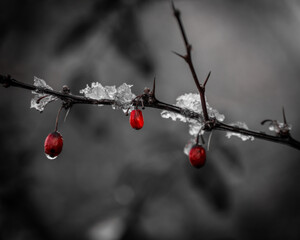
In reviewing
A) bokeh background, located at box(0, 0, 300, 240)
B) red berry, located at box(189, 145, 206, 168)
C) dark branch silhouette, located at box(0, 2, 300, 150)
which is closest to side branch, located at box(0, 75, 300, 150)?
dark branch silhouette, located at box(0, 2, 300, 150)

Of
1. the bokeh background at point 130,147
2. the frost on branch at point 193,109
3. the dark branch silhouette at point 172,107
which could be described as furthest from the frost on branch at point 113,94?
the bokeh background at point 130,147

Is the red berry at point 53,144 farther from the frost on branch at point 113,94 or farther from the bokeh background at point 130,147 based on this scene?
the bokeh background at point 130,147

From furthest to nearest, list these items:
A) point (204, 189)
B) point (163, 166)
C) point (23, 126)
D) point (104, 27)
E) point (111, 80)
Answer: point (111, 80)
point (23, 126)
point (104, 27)
point (163, 166)
point (204, 189)

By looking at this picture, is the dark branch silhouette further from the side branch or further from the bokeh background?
the bokeh background

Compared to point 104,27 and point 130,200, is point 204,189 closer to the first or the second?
point 130,200

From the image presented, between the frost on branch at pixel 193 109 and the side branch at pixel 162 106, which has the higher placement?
the frost on branch at pixel 193 109

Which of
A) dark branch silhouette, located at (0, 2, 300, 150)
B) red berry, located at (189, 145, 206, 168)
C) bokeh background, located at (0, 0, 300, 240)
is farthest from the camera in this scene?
bokeh background, located at (0, 0, 300, 240)

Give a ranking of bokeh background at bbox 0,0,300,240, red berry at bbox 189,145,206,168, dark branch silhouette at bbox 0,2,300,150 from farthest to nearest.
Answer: bokeh background at bbox 0,0,300,240 < red berry at bbox 189,145,206,168 < dark branch silhouette at bbox 0,2,300,150

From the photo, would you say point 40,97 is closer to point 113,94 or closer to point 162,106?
point 113,94

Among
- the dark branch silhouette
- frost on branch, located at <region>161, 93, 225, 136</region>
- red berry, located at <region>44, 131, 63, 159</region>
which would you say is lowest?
red berry, located at <region>44, 131, 63, 159</region>

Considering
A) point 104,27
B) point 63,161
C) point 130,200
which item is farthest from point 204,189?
point 63,161

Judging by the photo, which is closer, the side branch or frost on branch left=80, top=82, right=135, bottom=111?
the side branch
